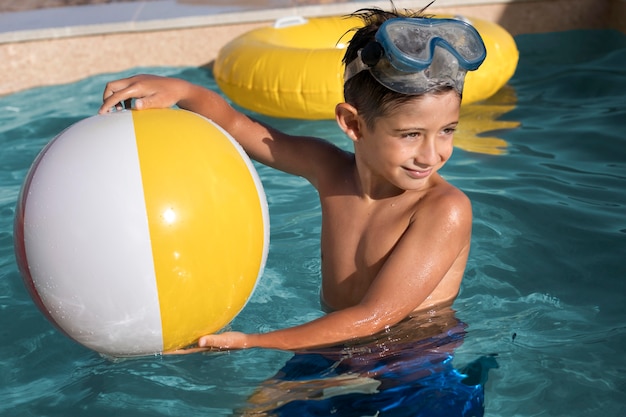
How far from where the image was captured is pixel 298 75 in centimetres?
675

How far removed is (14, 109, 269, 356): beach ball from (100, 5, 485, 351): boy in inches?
10.1

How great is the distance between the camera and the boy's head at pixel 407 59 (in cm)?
Result: 295

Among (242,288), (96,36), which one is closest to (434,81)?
(242,288)

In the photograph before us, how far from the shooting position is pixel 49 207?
8.75 ft

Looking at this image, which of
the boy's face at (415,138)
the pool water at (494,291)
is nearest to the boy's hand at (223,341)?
the pool water at (494,291)

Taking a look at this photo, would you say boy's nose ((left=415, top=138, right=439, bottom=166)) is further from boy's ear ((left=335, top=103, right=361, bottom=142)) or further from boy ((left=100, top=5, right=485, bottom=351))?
boy's ear ((left=335, top=103, right=361, bottom=142))

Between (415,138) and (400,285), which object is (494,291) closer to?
(400,285)

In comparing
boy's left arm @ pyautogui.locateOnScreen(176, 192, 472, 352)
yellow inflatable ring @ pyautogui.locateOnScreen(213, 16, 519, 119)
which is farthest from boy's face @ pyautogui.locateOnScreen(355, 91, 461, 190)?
yellow inflatable ring @ pyautogui.locateOnScreen(213, 16, 519, 119)

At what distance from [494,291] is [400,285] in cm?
129

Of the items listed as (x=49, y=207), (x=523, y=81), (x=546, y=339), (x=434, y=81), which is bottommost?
(x=546, y=339)

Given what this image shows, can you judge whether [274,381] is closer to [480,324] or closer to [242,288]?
[242,288]

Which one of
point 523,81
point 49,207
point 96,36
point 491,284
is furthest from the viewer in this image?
point 96,36

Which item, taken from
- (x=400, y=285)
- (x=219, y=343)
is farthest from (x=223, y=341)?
(x=400, y=285)

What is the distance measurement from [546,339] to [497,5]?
19.1 ft
